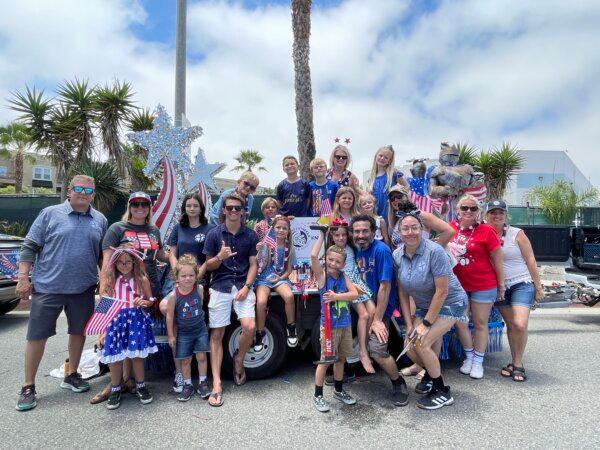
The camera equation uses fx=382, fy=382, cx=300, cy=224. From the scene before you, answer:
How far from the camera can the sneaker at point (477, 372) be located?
3844 millimetres

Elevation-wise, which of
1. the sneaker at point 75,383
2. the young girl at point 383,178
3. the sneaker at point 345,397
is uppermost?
the young girl at point 383,178

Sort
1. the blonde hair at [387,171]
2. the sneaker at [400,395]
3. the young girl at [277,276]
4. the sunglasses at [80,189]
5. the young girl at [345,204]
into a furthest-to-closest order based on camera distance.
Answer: the blonde hair at [387,171] < the young girl at [345,204] < the young girl at [277,276] < the sunglasses at [80,189] < the sneaker at [400,395]

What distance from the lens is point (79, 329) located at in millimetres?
3574

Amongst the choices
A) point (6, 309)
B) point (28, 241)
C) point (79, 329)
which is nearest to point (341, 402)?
point (79, 329)

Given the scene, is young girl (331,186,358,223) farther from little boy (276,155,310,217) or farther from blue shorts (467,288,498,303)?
blue shorts (467,288,498,303)

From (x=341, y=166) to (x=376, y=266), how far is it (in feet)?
6.58

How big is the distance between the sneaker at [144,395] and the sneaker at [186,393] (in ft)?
0.80

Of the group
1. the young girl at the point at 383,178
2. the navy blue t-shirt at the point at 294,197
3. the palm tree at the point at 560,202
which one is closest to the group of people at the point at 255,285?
the young girl at the point at 383,178

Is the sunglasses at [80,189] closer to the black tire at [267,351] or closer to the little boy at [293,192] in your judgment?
the black tire at [267,351]

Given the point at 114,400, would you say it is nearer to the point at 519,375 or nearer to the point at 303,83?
the point at 519,375

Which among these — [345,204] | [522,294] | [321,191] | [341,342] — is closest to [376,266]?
[341,342]

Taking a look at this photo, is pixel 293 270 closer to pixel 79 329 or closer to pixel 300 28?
pixel 79 329

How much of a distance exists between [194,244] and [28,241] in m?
1.45

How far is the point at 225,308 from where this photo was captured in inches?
140
